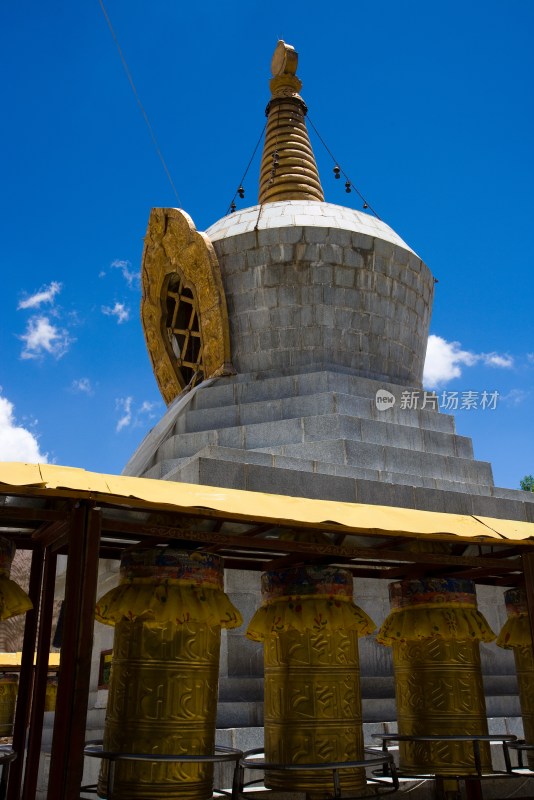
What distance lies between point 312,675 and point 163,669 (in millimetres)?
1093

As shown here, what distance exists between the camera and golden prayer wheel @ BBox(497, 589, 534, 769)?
5.73 meters

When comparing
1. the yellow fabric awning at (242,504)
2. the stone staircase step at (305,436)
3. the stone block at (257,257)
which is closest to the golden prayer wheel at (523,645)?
the yellow fabric awning at (242,504)

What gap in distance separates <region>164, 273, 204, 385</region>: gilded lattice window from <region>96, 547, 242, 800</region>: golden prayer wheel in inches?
311

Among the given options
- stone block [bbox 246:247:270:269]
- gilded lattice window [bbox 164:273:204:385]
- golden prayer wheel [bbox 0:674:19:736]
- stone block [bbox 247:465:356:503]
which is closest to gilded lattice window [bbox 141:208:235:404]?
gilded lattice window [bbox 164:273:204:385]

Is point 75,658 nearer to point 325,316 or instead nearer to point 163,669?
point 163,669

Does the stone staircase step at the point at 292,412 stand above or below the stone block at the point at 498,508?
above

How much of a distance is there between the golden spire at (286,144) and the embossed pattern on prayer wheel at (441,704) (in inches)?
408

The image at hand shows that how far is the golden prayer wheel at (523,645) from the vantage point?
18.8ft

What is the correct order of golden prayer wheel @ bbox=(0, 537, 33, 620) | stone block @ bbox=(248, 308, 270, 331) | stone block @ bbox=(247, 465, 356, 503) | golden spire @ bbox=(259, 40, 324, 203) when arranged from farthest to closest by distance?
golden spire @ bbox=(259, 40, 324, 203) < stone block @ bbox=(248, 308, 270, 331) < stone block @ bbox=(247, 465, 356, 503) < golden prayer wheel @ bbox=(0, 537, 33, 620)

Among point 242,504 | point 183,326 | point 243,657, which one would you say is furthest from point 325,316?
point 242,504

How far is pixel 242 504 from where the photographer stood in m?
4.13

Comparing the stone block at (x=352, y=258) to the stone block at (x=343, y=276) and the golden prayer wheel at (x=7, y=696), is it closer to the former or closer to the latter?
the stone block at (x=343, y=276)

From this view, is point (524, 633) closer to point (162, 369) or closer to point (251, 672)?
point (251, 672)

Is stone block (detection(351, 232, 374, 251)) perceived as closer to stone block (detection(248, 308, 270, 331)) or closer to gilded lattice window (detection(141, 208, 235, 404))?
stone block (detection(248, 308, 270, 331))
